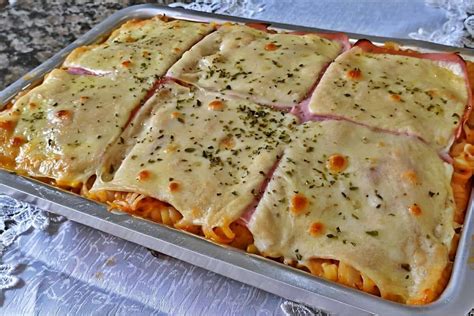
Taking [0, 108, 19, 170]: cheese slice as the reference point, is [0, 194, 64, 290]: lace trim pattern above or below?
below

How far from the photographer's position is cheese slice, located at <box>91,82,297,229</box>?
4.80ft

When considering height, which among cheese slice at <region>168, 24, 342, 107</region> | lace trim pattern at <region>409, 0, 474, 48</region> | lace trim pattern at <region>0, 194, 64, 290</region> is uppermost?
cheese slice at <region>168, 24, 342, 107</region>

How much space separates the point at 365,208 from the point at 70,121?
93cm

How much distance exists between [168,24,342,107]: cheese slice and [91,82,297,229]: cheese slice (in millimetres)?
63

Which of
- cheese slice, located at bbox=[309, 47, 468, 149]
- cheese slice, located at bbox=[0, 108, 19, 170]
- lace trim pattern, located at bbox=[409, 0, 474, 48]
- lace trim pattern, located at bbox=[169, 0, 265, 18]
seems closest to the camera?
cheese slice, located at bbox=[309, 47, 468, 149]

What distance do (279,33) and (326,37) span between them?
172 mm

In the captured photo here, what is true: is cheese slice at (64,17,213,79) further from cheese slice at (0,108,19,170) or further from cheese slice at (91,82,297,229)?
cheese slice at (0,108,19,170)

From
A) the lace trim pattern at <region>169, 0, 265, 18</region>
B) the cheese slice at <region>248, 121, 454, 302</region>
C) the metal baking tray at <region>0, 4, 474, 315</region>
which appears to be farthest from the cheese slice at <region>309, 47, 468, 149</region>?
the lace trim pattern at <region>169, 0, 265, 18</region>

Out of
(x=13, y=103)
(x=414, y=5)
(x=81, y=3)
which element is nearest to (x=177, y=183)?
(x=13, y=103)

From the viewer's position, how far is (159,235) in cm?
140

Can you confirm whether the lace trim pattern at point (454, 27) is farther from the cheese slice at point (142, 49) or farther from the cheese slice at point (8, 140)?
the cheese slice at point (8, 140)

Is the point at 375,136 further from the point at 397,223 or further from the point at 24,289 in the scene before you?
the point at 24,289

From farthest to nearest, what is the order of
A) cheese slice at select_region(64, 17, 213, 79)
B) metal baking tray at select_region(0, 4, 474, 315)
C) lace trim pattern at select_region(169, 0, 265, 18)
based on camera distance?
1. lace trim pattern at select_region(169, 0, 265, 18)
2. cheese slice at select_region(64, 17, 213, 79)
3. metal baking tray at select_region(0, 4, 474, 315)

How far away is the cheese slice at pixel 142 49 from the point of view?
1969mm
